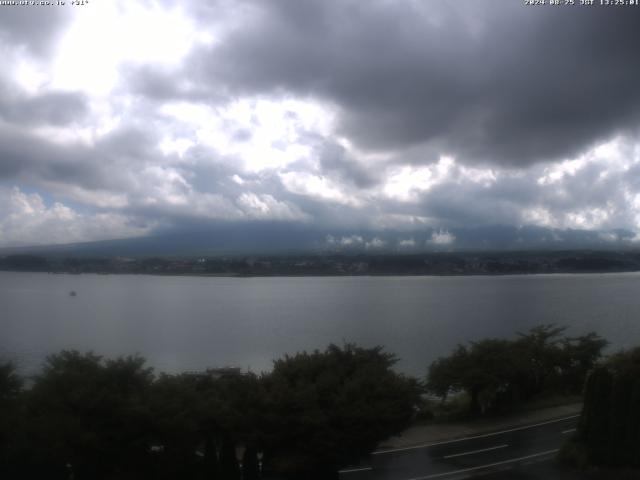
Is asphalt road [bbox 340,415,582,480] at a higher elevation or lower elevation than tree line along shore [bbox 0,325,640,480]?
lower

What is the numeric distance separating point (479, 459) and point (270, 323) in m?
40.9

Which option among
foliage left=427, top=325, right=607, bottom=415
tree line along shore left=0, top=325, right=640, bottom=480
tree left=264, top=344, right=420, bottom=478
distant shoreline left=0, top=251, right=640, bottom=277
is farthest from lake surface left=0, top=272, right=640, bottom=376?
distant shoreline left=0, top=251, right=640, bottom=277

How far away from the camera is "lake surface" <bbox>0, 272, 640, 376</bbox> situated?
129 feet

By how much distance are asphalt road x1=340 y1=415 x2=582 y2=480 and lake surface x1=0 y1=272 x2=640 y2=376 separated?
39.5 feet

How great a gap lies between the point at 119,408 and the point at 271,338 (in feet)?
112

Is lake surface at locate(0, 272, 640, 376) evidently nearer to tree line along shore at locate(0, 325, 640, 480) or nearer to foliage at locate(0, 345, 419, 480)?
tree line along shore at locate(0, 325, 640, 480)

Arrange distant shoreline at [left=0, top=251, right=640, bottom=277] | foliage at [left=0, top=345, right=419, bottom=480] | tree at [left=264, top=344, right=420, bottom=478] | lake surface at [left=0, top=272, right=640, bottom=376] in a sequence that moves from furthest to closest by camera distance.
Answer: distant shoreline at [left=0, top=251, right=640, bottom=277] → lake surface at [left=0, top=272, right=640, bottom=376] → tree at [left=264, top=344, right=420, bottom=478] → foliage at [left=0, top=345, right=419, bottom=480]

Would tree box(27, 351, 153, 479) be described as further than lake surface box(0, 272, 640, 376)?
No

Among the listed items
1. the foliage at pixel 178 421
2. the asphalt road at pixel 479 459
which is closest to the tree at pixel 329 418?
the foliage at pixel 178 421

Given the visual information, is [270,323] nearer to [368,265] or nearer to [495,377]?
[495,377]

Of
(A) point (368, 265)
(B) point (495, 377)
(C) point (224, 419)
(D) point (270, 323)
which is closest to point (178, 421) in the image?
(C) point (224, 419)

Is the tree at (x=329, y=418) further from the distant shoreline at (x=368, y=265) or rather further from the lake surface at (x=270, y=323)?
the distant shoreline at (x=368, y=265)

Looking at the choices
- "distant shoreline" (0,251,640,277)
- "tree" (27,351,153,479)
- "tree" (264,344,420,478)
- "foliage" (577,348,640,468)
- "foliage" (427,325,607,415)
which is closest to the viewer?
"tree" (27,351,153,479)

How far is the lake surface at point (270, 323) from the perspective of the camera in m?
39.4
